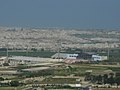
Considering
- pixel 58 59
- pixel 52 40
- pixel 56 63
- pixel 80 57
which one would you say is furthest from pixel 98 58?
pixel 52 40

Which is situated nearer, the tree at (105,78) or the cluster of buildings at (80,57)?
the tree at (105,78)

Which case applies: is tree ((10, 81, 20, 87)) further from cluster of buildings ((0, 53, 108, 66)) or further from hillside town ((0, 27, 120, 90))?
cluster of buildings ((0, 53, 108, 66))

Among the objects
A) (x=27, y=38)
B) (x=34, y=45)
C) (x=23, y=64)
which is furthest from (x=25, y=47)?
(x=23, y=64)

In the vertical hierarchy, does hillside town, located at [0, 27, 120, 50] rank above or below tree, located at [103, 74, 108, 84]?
above

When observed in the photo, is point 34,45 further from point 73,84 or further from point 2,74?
point 73,84

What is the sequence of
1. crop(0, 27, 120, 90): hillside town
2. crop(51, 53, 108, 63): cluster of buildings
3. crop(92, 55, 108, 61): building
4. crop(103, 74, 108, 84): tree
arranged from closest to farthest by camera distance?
crop(0, 27, 120, 90): hillside town
crop(103, 74, 108, 84): tree
crop(51, 53, 108, 63): cluster of buildings
crop(92, 55, 108, 61): building

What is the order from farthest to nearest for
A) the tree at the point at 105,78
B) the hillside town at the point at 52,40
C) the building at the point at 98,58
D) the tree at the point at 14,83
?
the hillside town at the point at 52,40 < the building at the point at 98,58 < the tree at the point at 105,78 < the tree at the point at 14,83

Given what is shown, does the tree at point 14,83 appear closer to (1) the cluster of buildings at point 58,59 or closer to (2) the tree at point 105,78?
(2) the tree at point 105,78

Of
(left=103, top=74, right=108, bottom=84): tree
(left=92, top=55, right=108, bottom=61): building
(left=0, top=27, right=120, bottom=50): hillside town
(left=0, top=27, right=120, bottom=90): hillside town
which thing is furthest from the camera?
(left=0, top=27, right=120, bottom=50): hillside town

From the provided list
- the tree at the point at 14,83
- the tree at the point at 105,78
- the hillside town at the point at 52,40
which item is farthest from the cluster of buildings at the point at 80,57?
the tree at the point at 14,83

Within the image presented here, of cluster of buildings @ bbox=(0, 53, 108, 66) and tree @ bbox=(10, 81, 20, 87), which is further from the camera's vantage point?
cluster of buildings @ bbox=(0, 53, 108, 66)

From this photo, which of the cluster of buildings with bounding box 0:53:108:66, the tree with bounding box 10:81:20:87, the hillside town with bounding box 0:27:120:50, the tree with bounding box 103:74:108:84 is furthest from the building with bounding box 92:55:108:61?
the tree with bounding box 10:81:20:87

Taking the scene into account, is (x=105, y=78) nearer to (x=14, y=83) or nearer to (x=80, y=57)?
(x=14, y=83)
